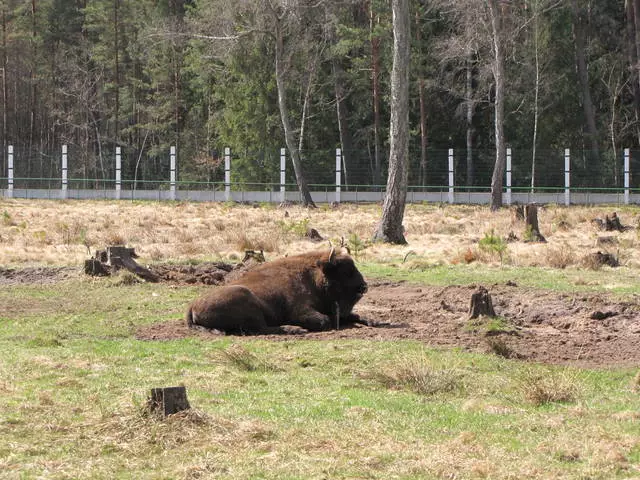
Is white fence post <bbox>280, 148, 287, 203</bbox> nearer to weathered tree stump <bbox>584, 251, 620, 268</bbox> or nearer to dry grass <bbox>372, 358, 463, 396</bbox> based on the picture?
weathered tree stump <bbox>584, 251, 620, 268</bbox>

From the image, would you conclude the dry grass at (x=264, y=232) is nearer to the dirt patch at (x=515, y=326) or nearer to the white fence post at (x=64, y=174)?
the dirt patch at (x=515, y=326)

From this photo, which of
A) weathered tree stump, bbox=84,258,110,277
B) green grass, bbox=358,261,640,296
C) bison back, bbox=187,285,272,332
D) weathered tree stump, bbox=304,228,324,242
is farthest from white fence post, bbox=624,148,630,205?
bison back, bbox=187,285,272,332

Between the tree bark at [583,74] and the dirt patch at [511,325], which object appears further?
the tree bark at [583,74]

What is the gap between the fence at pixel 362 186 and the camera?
48750 mm

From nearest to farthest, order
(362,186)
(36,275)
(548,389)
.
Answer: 1. (548,389)
2. (36,275)
3. (362,186)

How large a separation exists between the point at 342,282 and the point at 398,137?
44.1 feet

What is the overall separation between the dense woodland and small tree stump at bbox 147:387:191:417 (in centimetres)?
3471

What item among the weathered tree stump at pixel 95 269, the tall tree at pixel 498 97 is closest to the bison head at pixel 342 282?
the weathered tree stump at pixel 95 269

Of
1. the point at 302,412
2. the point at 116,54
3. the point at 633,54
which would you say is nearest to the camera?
the point at 302,412

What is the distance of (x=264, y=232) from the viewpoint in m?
26.8

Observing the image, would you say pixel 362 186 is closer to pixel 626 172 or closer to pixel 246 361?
pixel 626 172

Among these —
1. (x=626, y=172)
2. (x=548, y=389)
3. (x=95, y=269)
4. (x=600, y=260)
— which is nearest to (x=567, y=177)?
(x=626, y=172)

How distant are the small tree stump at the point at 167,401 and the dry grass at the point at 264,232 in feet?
43.1

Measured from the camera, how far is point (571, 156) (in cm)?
4903
